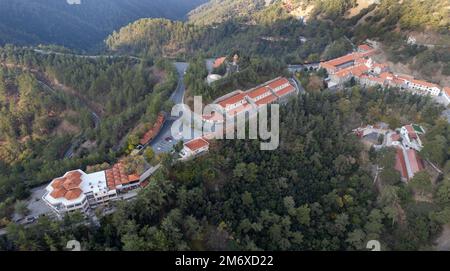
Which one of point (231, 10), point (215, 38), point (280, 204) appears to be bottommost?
point (280, 204)

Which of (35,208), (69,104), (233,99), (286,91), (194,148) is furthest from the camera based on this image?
(69,104)

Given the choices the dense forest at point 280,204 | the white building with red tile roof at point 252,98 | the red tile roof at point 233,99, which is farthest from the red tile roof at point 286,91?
the red tile roof at point 233,99

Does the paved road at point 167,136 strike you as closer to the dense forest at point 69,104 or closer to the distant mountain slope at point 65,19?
the dense forest at point 69,104

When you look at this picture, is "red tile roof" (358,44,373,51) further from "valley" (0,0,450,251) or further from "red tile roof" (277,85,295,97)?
"red tile roof" (277,85,295,97)

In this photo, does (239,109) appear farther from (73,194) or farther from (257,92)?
(73,194)

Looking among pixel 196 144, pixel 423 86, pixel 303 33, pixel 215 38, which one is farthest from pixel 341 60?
pixel 215 38

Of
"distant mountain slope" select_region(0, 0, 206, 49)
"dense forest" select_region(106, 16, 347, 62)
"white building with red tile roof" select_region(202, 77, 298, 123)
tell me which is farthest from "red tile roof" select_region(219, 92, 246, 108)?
"distant mountain slope" select_region(0, 0, 206, 49)
